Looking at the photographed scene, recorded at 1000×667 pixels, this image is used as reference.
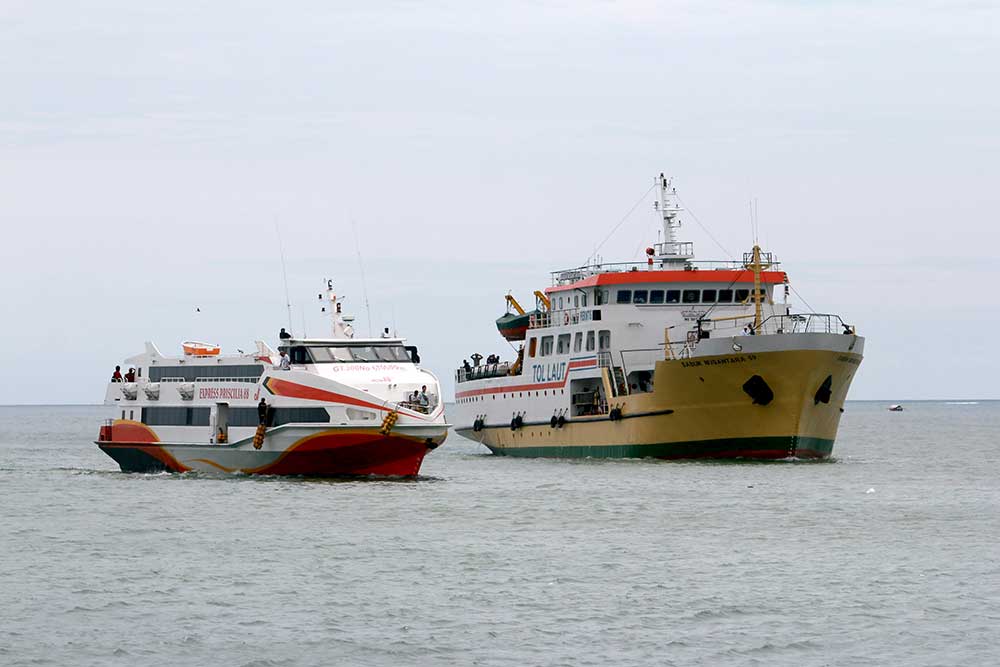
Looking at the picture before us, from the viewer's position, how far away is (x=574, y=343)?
6531 cm

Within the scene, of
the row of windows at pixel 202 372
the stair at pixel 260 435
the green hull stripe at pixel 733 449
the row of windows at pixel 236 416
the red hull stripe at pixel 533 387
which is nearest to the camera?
the row of windows at pixel 236 416

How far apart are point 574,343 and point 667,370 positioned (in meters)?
8.26

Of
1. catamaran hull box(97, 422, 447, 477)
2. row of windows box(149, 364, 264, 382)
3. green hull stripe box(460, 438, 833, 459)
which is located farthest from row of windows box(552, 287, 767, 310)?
row of windows box(149, 364, 264, 382)

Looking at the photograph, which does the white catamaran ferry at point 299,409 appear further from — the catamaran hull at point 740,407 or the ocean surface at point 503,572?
the catamaran hull at point 740,407

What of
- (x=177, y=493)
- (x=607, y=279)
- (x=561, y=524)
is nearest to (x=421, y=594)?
(x=561, y=524)

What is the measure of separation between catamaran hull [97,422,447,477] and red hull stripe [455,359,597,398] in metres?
15.5

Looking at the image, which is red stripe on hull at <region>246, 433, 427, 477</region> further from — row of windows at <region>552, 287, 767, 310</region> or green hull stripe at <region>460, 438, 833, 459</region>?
row of windows at <region>552, 287, 767, 310</region>

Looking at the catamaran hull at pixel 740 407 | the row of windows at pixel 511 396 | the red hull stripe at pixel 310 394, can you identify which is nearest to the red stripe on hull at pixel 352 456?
the red hull stripe at pixel 310 394

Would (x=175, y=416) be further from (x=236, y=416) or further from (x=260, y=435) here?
(x=260, y=435)

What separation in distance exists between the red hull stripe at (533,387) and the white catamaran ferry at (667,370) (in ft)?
0.27

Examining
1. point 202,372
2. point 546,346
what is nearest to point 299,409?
point 202,372

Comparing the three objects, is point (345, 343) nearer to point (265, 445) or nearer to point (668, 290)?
point (265, 445)

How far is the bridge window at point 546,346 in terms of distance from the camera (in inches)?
2694

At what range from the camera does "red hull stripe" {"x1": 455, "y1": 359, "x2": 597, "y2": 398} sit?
63750 mm
